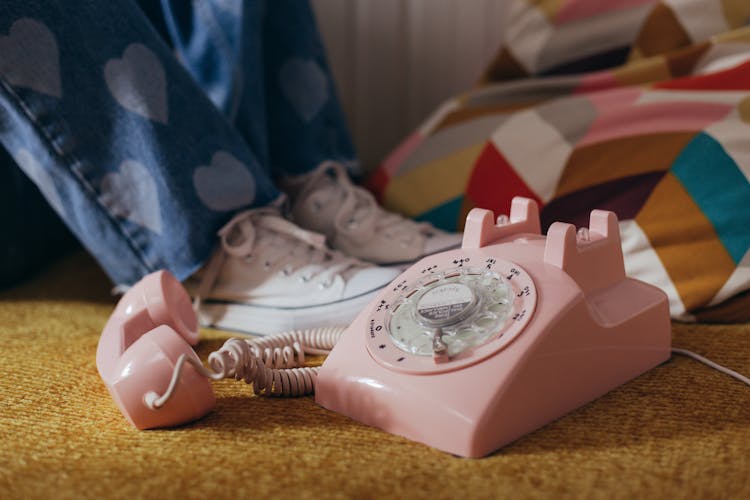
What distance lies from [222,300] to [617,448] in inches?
20.9

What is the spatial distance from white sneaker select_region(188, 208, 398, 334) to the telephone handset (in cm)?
17

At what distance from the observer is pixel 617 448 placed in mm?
563

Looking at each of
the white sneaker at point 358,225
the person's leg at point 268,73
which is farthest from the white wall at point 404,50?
the white sneaker at point 358,225

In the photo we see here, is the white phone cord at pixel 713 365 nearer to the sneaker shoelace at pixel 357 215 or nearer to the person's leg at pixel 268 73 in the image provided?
the sneaker shoelace at pixel 357 215

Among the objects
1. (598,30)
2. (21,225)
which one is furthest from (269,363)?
(598,30)

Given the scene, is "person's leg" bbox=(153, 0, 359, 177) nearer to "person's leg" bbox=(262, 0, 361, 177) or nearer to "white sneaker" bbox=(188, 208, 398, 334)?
"person's leg" bbox=(262, 0, 361, 177)

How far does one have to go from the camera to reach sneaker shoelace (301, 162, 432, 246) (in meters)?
1.00

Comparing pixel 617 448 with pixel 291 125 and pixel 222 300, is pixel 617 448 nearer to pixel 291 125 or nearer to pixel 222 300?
pixel 222 300

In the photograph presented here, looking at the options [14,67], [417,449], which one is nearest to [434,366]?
[417,449]

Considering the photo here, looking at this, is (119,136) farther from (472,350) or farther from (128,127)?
(472,350)

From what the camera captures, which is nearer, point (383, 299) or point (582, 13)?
point (383, 299)

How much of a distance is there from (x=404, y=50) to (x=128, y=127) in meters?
0.85

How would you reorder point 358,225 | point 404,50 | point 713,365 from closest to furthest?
point 713,365 → point 358,225 → point 404,50

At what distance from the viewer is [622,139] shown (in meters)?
0.95
